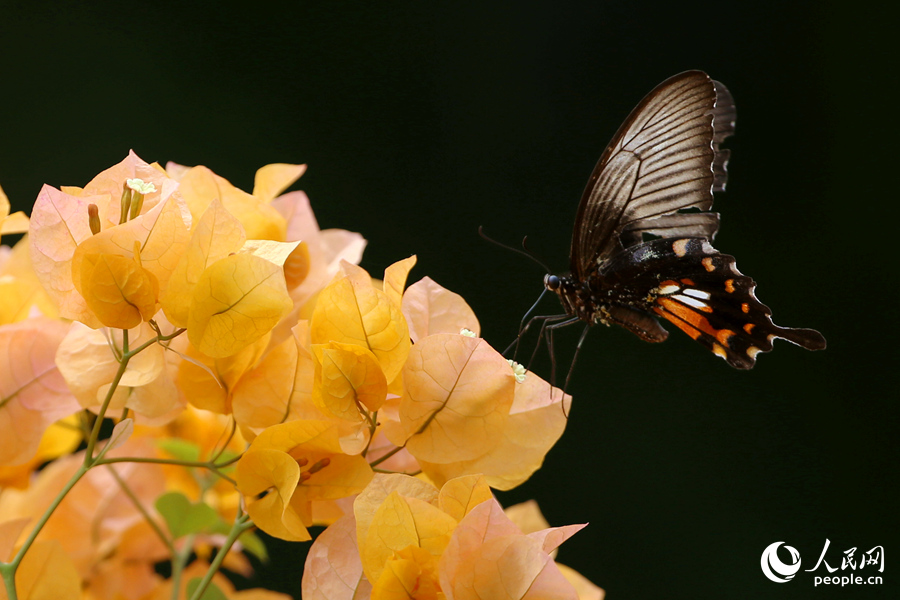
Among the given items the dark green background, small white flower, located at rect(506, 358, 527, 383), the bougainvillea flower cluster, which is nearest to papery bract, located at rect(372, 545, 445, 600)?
the bougainvillea flower cluster

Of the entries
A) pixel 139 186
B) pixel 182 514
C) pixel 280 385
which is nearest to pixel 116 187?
pixel 139 186

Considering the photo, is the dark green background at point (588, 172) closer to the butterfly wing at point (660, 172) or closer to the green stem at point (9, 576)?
the butterfly wing at point (660, 172)

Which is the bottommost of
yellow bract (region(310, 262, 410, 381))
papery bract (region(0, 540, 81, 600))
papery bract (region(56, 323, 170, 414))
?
papery bract (region(0, 540, 81, 600))

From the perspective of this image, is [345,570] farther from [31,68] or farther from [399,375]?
[31,68]

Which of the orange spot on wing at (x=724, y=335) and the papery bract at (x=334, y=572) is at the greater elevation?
the orange spot on wing at (x=724, y=335)

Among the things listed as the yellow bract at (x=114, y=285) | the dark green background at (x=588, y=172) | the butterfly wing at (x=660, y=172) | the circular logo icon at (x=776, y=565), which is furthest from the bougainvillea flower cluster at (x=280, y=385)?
the dark green background at (x=588, y=172)

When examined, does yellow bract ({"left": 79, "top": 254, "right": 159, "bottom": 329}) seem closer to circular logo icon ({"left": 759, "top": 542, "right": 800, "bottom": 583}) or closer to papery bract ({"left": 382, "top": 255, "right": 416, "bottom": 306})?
papery bract ({"left": 382, "top": 255, "right": 416, "bottom": 306})

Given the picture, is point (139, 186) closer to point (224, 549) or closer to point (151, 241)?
point (151, 241)

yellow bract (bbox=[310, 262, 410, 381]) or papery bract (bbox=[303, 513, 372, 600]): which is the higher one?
yellow bract (bbox=[310, 262, 410, 381])
